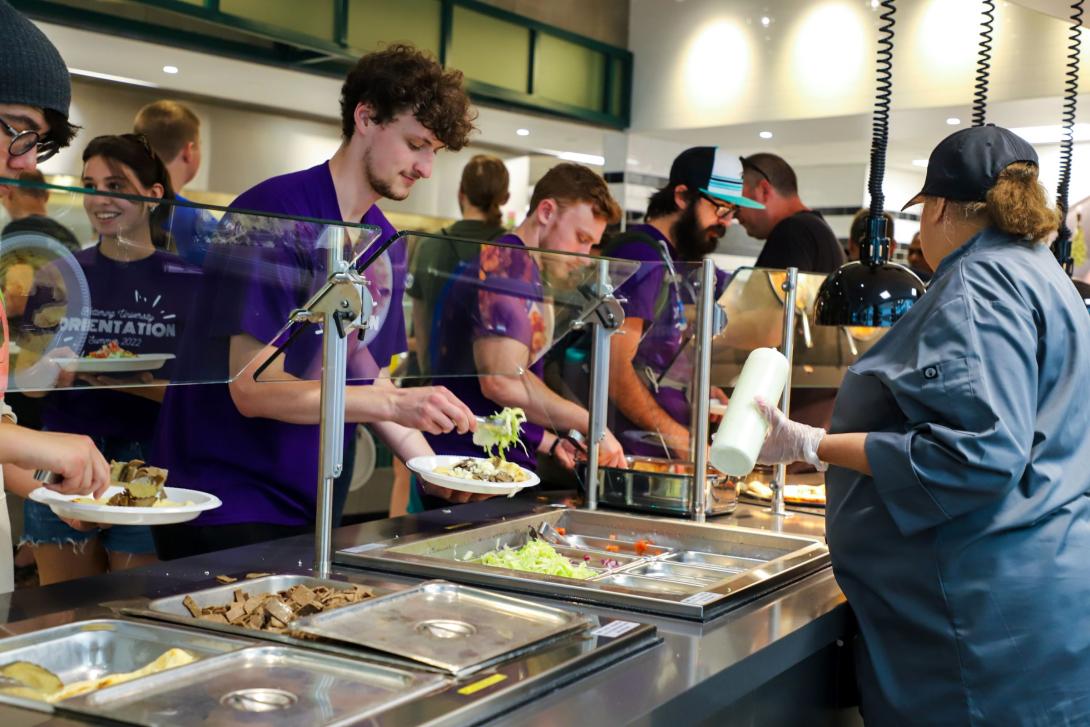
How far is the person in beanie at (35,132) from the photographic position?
5.27 feet

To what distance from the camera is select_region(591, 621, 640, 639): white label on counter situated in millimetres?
1622

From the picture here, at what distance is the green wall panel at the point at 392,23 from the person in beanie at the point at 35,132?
4470mm

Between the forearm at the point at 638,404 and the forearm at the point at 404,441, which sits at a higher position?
the forearm at the point at 638,404

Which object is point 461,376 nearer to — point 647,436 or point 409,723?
point 647,436

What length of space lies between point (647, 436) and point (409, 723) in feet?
5.66

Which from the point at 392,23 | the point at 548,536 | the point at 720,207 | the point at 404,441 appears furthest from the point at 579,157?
the point at 548,536

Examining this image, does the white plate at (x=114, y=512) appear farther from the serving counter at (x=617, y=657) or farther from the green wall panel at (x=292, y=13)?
the green wall panel at (x=292, y=13)

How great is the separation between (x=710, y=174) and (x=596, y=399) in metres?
1.16

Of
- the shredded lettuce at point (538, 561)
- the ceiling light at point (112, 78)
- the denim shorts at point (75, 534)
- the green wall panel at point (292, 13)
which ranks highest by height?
the green wall panel at point (292, 13)

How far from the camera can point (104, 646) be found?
1.52m

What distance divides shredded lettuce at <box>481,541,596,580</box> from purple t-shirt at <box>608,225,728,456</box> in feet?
1.94

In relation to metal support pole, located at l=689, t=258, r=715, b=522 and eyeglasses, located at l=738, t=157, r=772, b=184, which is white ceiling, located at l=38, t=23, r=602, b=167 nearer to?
eyeglasses, located at l=738, t=157, r=772, b=184

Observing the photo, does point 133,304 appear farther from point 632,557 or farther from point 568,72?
point 568,72

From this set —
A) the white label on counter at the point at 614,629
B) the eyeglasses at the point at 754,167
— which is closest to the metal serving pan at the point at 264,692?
the white label on counter at the point at 614,629
